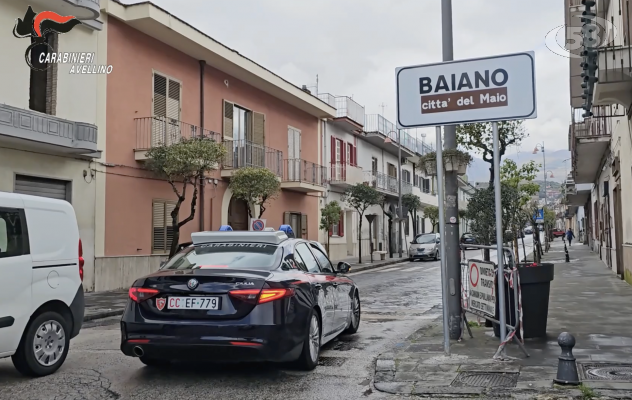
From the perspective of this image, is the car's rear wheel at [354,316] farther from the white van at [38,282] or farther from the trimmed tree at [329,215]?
the trimmed tree at [329,215]

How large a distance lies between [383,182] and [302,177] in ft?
39.0

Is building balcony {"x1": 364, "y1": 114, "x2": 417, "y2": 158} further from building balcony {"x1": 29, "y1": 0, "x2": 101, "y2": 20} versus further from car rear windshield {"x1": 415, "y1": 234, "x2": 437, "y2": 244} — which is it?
building balcony {"x1": 29, "y1": 0, "x2": 101, "y2": 20}

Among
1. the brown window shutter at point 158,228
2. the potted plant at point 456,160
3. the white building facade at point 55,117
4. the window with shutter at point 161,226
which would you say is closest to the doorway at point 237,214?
the window with shutter at point 161,226

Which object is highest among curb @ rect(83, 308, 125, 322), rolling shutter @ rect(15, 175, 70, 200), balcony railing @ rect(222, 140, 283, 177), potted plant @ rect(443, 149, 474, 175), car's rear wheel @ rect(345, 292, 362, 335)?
balcony railing @ rect(222, 140, 283, 177)

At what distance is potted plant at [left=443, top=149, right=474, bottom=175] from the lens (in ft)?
27.3

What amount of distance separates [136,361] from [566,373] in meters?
4.50

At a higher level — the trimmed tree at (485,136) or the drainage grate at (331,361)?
the trimmed tree at (485,136)

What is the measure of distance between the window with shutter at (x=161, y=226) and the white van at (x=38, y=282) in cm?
1175

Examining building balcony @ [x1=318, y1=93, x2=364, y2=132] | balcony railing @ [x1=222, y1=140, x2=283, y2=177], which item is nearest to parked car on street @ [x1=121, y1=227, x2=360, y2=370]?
balcony railing @ [x1=222, y1=140, x2=283, y2=177]

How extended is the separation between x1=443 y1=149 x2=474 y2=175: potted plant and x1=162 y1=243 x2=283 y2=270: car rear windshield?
2826 mm

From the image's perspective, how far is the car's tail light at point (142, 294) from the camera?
240 inches

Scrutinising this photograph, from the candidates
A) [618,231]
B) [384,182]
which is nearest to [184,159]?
[618,231]

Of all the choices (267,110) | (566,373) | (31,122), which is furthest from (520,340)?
(267,110)

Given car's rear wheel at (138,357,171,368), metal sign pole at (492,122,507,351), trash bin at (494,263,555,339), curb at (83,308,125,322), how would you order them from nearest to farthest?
1. car's rear wheel at (138,357,171,368)
2. metal sign pole at (492,122,507,351)
3. trash bin at (494,263,555,339)
4. curb at (83,308,125,322)
